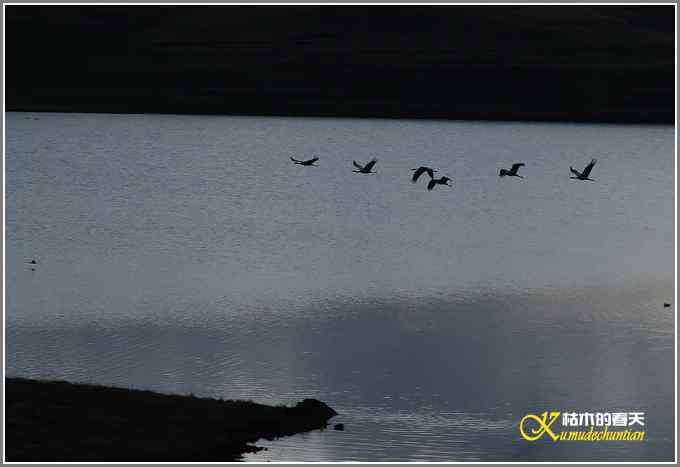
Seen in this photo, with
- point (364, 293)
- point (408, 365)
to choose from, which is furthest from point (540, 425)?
point (364, 293)

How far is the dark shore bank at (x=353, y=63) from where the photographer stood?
111312 mm

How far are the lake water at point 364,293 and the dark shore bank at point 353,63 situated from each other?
35957 millimetres

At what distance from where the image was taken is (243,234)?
46.1 meters

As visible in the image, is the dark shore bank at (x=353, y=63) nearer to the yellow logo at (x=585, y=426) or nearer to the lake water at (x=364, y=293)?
the lake water at (x=364, y=293)

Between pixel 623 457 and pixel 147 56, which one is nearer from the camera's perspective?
pixel 623 457

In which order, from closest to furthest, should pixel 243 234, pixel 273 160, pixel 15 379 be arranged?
pixel 15 379, pixel 243 234, pixel 273 160

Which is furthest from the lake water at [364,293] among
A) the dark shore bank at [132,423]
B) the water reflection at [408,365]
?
the dark shore bank at [132,423]

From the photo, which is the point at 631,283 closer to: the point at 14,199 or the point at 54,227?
the point at 54,227

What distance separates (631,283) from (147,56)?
287 ft

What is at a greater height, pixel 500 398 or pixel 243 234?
pixel 243 234

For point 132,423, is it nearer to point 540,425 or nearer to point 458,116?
point 540,425

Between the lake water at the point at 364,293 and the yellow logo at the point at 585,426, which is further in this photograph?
the lake water at the point at 364,293

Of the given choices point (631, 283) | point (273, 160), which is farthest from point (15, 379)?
point (273, 160)

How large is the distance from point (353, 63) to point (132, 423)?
97.1 metres
